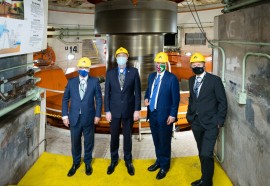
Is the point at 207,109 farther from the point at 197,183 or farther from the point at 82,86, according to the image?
the point at 82,86

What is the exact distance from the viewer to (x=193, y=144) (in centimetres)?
476

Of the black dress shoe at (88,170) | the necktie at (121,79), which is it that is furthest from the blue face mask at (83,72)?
the black dress shoe at (88,170)

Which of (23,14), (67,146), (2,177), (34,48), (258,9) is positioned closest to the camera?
(258,9)

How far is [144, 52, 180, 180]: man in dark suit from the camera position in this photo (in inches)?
134

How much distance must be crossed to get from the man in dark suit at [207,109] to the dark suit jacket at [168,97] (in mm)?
322

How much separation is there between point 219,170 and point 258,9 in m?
2.14

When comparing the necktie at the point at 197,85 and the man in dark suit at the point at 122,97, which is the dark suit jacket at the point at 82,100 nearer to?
the man in dark suit at the point at 122,97

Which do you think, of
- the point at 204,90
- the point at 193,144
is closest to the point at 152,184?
the point at 204,90

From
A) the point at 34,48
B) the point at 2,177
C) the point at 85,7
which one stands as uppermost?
the point at 85,7

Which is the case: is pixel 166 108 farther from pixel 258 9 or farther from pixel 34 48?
pixel 34 48

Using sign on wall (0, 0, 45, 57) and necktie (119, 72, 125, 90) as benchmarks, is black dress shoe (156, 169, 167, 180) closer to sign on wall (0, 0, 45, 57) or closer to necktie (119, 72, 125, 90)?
necktie (119, 72, 125, 90)

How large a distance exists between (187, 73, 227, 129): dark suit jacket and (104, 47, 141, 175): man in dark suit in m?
0.87

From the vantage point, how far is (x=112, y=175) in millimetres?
3570

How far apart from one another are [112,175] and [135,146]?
3.78 ft
